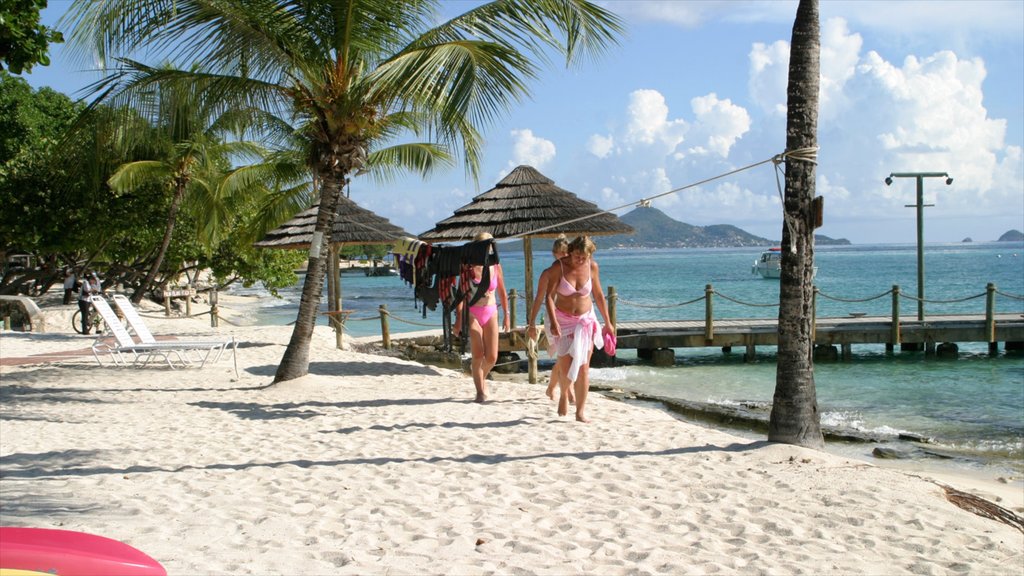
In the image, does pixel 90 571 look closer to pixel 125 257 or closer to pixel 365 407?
pixel 365 407

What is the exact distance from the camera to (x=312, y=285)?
9.70m

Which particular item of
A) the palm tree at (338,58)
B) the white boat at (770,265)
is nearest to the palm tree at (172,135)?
the palm tree at (338,58)

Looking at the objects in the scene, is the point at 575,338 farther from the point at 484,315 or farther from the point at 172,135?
the point at 172,135

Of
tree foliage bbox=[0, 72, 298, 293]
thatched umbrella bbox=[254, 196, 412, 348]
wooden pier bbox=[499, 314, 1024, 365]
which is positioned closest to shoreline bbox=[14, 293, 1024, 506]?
thatched umbrella bbox=[254, 196, 412, 348]

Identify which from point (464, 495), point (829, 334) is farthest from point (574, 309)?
point (829, 334)

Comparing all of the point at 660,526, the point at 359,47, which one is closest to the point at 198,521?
the point at 660,526

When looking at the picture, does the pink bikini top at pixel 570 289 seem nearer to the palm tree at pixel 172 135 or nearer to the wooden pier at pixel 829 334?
the palm tree at pixel 172 135

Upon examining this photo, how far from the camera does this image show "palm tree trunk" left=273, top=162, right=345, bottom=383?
9641 millimetres

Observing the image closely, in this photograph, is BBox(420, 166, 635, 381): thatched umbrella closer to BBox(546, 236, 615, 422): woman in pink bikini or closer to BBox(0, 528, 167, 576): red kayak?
BBox(546, 236, 615, 422): woman in pink bikini

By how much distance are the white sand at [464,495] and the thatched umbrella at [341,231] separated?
6.94 meters

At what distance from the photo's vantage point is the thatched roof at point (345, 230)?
1519cm

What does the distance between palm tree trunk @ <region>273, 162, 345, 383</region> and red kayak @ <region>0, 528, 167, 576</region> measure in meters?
7.39

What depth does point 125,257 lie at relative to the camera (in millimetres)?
27766

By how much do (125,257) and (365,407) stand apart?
22560 millimetres
